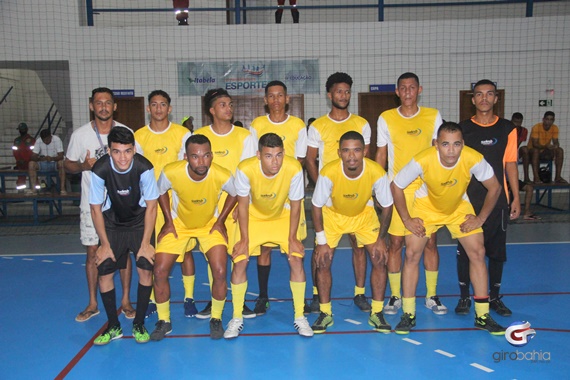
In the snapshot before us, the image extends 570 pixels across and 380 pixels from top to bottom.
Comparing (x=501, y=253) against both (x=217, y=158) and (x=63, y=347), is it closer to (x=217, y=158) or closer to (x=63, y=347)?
(x=217, y=158)

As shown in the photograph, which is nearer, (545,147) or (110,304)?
(110,304)

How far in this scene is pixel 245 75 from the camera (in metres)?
13.3

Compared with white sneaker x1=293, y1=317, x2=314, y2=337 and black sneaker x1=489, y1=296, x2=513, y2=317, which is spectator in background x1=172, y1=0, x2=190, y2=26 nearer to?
white sneaker x1=293, y1=317, x2=314, y2=337

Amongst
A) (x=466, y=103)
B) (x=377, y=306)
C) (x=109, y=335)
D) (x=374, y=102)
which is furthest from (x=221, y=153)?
(x=466, y=103)

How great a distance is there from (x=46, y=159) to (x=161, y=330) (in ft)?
27.3

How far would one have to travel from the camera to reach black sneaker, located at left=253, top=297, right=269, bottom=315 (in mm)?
5086

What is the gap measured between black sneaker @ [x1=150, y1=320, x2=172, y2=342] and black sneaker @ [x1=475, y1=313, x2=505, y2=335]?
257 centimetres

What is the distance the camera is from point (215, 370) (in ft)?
12.8

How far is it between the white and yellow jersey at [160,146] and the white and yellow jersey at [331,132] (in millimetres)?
1173

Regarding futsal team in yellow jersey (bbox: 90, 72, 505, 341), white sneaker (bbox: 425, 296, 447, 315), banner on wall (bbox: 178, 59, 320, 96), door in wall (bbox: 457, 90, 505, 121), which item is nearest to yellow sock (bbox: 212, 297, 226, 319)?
futsal team in yellow jersey (bbox: 90, 72, 505, 341)

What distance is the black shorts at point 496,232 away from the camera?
191 inches

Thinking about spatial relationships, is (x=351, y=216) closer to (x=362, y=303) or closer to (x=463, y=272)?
(x=362, y=303)

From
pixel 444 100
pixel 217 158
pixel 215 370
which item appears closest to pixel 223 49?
pixel 444 100

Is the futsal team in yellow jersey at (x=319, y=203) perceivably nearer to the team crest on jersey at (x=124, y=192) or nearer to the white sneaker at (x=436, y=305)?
the white sneaker at (x=436, y=305)
